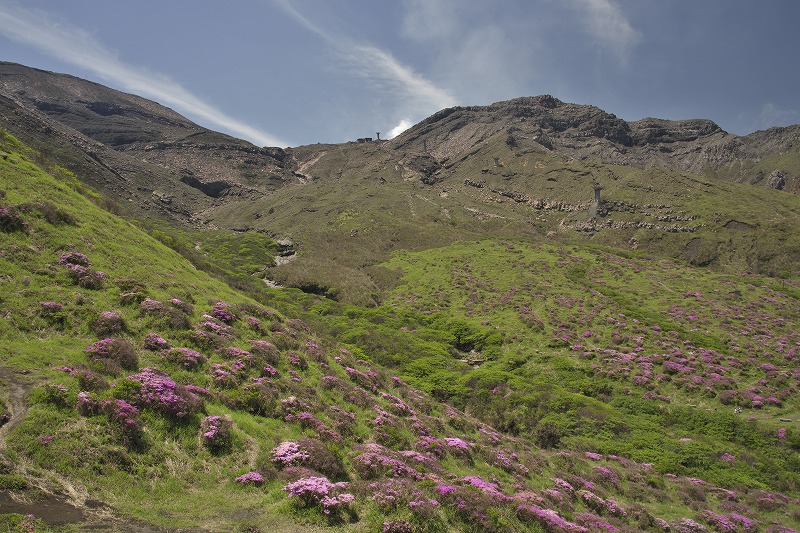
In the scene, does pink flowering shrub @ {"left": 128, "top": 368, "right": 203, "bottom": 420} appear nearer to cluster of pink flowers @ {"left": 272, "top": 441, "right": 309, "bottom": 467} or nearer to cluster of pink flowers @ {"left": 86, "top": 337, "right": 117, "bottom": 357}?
cluster of pink flowers @ {"left": 86, "top": 337, "right": 117, "bottom": 357}

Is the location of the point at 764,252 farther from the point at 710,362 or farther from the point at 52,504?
the point at 52,504

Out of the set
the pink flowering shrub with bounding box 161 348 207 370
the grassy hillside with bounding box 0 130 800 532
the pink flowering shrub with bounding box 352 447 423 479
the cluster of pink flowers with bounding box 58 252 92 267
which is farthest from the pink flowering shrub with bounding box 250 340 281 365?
the cluster of pink flowers with bounding box 58 252 92 267

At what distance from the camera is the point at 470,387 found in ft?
124

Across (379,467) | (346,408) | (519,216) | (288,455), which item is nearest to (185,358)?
(288,455)

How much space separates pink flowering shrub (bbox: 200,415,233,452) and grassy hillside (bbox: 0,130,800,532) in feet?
0.25

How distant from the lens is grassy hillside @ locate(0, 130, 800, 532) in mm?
11609

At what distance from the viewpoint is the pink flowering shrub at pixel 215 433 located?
1346 centimetres

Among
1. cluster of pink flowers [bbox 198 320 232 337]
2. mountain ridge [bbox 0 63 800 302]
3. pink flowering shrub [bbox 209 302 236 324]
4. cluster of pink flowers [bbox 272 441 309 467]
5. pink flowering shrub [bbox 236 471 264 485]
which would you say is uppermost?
mountain ridge [bbox 0 63 800 302]

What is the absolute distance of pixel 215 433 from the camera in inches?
535

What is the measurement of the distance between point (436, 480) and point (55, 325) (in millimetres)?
16263

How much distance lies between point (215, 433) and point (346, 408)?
307 inches

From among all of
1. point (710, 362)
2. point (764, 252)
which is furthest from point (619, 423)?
point (764, 252)

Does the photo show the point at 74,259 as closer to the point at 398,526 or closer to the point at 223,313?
Answer: the point at 223,313

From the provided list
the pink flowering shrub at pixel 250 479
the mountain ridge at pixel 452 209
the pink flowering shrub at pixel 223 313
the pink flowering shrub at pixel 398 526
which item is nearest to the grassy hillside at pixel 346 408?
the pink flowering shrub at pixel 250 479
